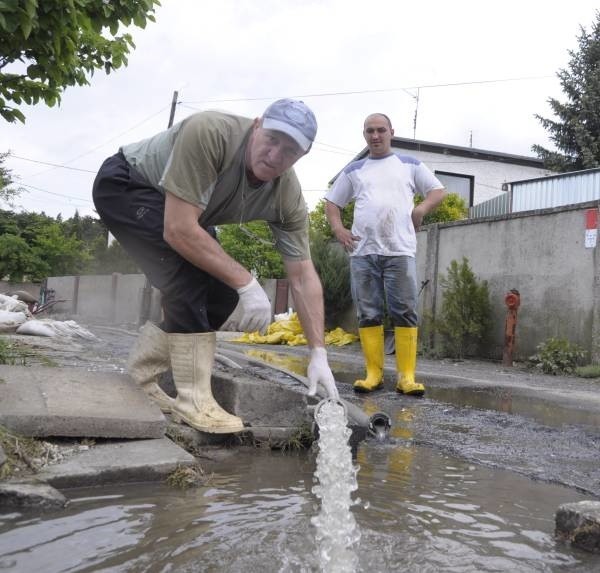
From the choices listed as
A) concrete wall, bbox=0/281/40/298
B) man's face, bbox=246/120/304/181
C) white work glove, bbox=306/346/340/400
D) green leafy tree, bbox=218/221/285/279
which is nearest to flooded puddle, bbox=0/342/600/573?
white work glove, bbox=306/346/340/400

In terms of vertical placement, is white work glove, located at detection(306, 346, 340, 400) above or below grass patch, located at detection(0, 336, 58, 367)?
above

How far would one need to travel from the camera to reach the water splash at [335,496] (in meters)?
1.73

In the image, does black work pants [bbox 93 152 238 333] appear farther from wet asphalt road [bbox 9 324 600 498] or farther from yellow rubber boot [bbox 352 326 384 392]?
yellow rubber boot [bbox 352 326 384 392]

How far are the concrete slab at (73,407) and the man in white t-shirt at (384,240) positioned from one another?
2.35m

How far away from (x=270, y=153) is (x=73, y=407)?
48.8 inches

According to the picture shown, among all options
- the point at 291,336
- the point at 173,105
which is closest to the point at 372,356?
the point at 291,336

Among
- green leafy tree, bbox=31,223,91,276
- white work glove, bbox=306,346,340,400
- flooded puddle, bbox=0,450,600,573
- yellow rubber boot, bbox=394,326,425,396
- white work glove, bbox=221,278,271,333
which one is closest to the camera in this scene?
flooded puddle, bbox=0,450,600,573

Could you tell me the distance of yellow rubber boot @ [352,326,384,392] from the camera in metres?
4.83

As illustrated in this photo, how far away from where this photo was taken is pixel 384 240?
Answer: 195 inches

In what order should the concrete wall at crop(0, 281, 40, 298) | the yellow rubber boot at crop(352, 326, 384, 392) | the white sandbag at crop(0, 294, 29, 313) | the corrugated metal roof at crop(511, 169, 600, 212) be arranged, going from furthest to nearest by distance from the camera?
the concrete wall at crop(0, 281, 40, 298) < the corrugated metal roof at crop(511, 169, 600, 212) < the white sandbag at crop(0, 294, 29, 313) < the yellow rubber boot at crop(352, 326, 384, 392)

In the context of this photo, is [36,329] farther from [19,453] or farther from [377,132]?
[19,453]

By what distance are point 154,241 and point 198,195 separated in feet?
1.39

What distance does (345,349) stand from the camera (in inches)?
426

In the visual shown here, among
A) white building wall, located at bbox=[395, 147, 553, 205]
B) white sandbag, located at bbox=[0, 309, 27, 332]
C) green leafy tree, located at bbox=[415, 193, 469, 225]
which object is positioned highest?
white building wall, located at bbox=[395, 147, 553, 205]
